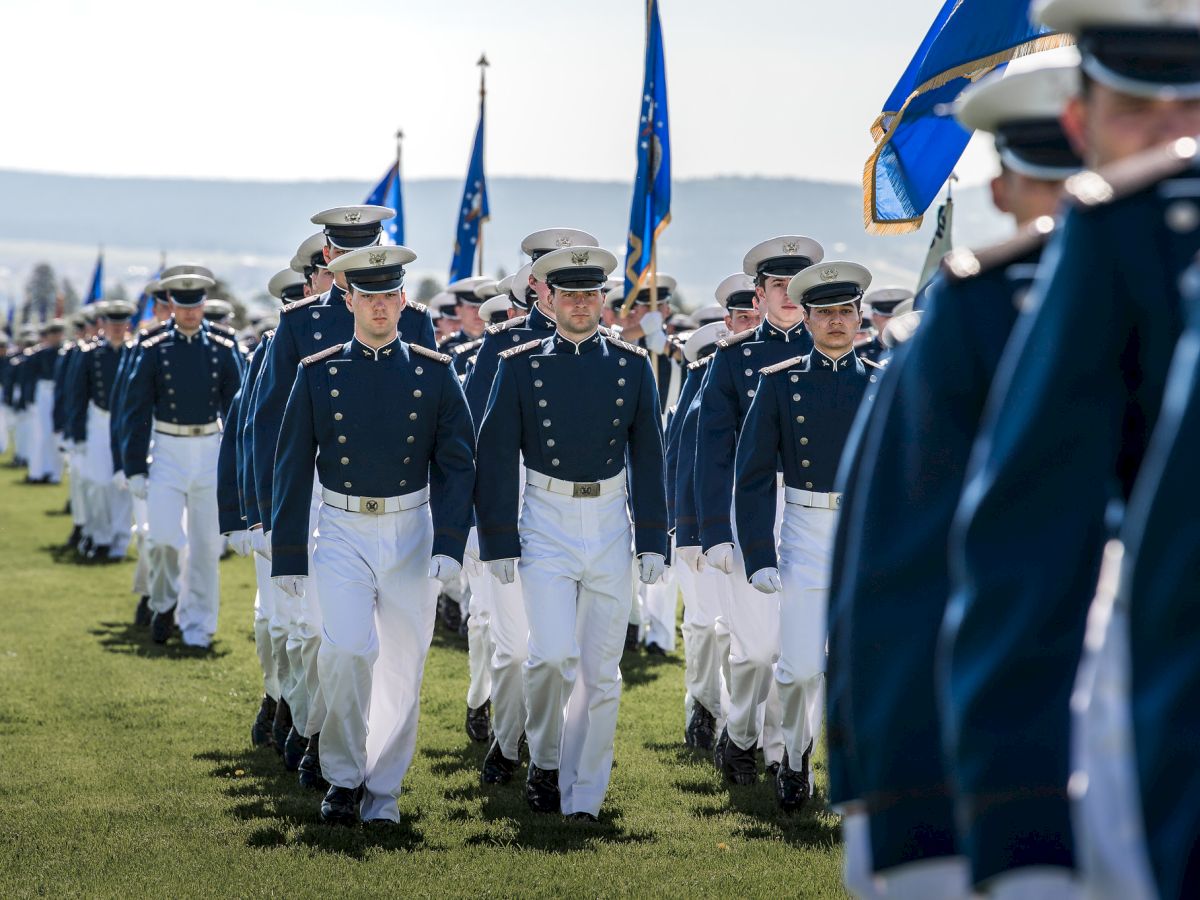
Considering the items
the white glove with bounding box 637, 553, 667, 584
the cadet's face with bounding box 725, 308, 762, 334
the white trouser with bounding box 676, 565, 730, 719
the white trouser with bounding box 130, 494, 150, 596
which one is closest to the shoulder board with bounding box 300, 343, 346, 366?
the white glove with bounding box 637, 553, 667, 584

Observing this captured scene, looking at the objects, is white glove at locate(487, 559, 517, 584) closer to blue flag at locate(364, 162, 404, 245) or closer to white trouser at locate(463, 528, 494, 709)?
white trouser at locate(463, 528, 494, 709)

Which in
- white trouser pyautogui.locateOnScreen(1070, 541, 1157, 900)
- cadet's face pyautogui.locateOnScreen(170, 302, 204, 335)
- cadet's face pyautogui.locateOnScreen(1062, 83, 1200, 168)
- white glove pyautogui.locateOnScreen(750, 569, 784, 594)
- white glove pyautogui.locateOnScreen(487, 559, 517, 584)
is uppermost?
cadet's face pyautogui.locateOnScreen(1062, 83, 1200, 168)

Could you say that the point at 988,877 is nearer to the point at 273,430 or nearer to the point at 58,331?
the point at 273,430

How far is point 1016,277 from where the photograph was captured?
8.76ft

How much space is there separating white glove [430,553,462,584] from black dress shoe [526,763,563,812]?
1085 mm

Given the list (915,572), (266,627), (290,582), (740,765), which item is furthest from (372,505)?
(915,572)

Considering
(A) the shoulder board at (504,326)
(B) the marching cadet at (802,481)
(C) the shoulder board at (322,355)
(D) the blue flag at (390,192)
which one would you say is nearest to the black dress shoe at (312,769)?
(C) the shoulder board at (322,355)

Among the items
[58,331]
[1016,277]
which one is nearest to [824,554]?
[1016,277]

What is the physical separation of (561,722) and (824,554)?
56.0 inches

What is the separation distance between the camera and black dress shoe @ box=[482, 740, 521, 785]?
339 inches

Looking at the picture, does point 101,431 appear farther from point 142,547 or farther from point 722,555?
point 722,555

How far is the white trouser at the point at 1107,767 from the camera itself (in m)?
2.10

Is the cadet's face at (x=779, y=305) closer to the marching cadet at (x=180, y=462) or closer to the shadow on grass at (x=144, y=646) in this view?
the marching cadet at (x=180, y=462)

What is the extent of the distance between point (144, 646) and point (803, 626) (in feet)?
22.0
